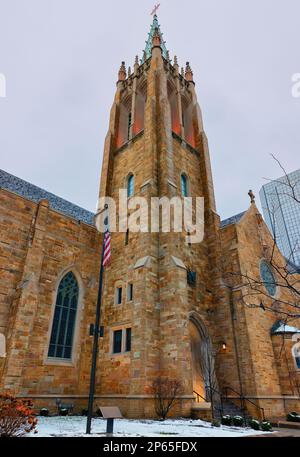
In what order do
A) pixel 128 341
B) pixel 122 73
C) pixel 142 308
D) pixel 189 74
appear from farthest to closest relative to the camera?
pixel 189 74 < pixel 122 73 < pixel 128 341 < pixel 142 308

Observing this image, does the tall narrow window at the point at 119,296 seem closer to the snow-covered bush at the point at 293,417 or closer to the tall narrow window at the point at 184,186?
the tall narrow window at the point at 184,186

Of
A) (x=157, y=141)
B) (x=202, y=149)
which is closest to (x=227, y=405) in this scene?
(x=157, y=141)

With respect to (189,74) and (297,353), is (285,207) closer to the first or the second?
(297,353)

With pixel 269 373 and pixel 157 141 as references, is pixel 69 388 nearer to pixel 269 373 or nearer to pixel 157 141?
pixel 269 373

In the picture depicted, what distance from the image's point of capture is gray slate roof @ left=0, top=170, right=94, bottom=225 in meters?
19.9

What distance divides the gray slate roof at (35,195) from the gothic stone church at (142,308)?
22 centimetres

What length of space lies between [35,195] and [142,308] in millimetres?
12222

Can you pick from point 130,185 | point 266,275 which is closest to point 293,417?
point 266,275

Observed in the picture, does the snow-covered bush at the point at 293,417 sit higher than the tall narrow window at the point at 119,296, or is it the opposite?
the tall narrow window at the point at 119,296

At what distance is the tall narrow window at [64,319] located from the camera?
15.7m

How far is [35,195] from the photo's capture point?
21.3 m

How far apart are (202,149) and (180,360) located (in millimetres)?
17400

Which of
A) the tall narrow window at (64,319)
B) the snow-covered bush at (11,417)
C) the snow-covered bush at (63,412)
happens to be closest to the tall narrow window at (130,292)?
the tall narrow window at (64,319)
